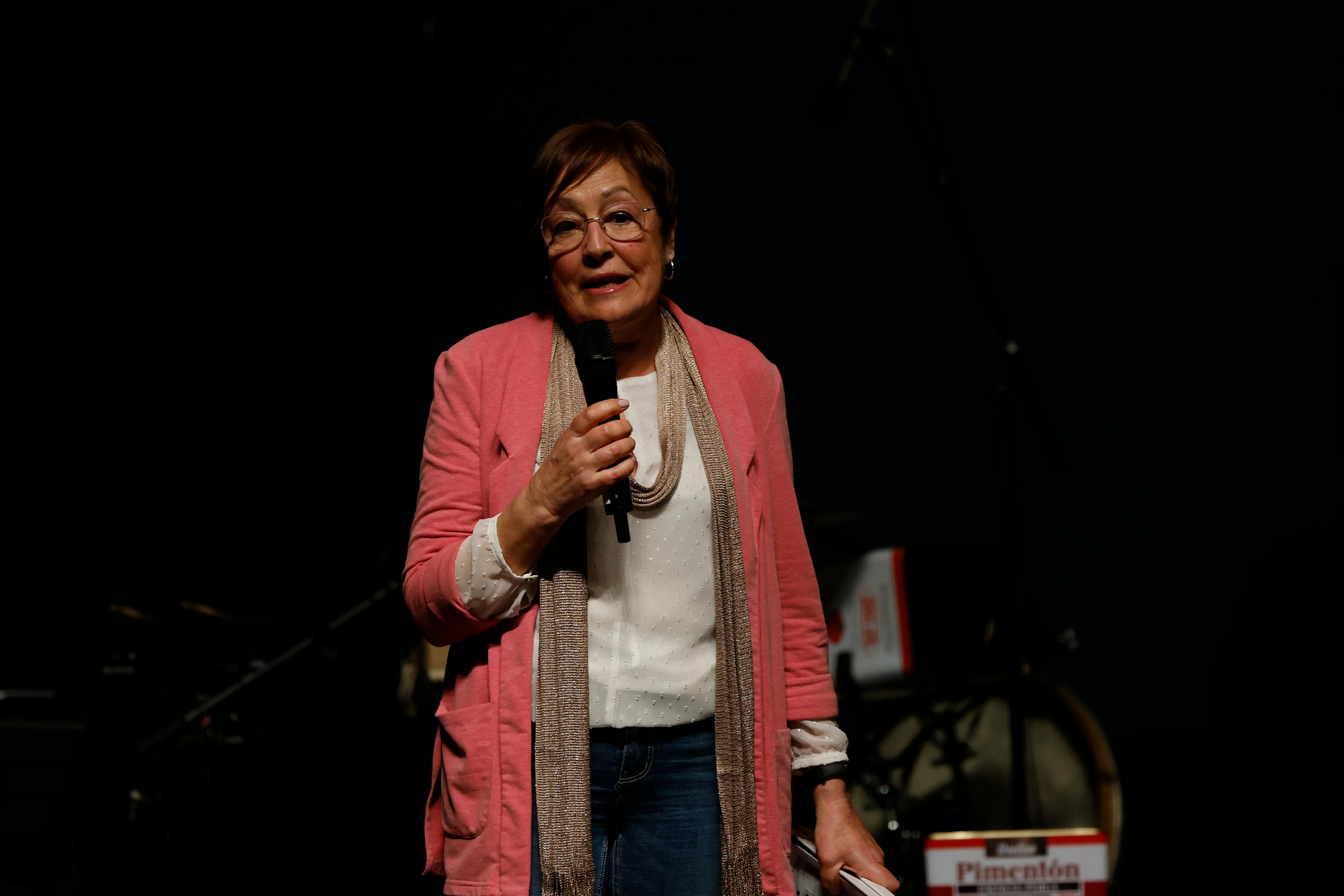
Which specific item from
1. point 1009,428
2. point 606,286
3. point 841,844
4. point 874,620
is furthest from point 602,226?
point 874,620

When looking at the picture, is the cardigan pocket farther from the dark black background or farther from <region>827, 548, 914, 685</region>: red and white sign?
the dark black background

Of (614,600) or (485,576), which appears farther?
(614,600)

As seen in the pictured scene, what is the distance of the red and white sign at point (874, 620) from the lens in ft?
9.20

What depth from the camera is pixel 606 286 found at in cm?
127

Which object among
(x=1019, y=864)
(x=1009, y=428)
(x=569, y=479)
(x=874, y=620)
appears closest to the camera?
(x=569, y=479)

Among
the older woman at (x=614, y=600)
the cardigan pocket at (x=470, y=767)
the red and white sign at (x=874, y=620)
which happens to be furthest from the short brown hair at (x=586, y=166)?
the red and white sign at (x=874, y=620)

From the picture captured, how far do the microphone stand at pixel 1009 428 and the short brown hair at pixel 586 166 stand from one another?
1.27 m

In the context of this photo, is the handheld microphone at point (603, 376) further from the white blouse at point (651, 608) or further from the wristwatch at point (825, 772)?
the wristwatch at point (825, 772)

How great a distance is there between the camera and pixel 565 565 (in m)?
1.18

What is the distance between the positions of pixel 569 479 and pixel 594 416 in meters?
0.07

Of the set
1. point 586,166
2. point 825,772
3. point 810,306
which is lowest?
point 825,772

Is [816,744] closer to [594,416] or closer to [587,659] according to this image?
[587,659]

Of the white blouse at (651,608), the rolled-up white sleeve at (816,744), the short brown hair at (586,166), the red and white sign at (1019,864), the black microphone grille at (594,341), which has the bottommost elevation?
the red and white sign at (1019,864)

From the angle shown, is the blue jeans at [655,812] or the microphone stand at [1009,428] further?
the microphone stand at [1009,428]
